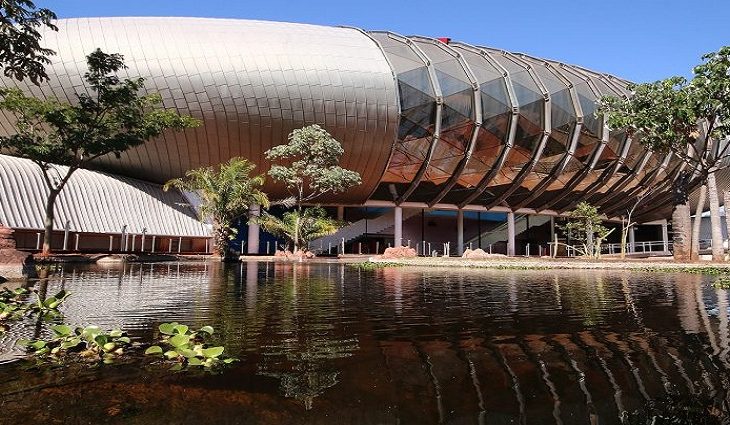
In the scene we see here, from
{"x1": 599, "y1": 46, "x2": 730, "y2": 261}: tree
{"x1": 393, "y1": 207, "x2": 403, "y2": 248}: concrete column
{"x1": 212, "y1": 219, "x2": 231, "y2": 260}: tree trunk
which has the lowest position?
{"x1": 212, "y1": 219, "x2": 231, "y2": 260}: tree trunk

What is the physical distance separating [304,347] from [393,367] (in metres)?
1.01

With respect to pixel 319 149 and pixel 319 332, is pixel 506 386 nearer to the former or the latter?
pixel 319 332

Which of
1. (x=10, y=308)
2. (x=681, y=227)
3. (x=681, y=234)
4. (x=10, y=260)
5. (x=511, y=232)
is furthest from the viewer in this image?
(x=511, y=232)

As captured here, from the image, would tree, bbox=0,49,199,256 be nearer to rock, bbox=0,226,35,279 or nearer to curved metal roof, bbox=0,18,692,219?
rock, bbox=0,226,35,279

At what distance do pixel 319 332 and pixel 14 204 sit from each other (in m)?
25.2

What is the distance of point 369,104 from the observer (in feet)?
97.9

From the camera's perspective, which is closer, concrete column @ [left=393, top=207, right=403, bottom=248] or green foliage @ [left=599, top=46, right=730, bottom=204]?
green foliage @ [left=599, top=46, right=730, bottom=204]

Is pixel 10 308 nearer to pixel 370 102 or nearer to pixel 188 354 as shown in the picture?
pixel 188 354

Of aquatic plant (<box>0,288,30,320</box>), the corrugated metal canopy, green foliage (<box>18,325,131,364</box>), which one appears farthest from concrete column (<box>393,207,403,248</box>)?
green foliage (<box>18,325,131,364</box>)

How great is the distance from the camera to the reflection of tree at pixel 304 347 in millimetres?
3334

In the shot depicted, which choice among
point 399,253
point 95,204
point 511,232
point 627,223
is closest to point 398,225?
point 399,253

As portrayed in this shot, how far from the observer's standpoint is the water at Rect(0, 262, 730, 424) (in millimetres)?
2824

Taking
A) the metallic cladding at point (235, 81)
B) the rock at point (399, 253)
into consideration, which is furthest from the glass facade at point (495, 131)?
the rock at point (399, 253)

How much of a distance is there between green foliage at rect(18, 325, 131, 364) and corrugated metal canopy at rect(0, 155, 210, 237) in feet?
77.6
